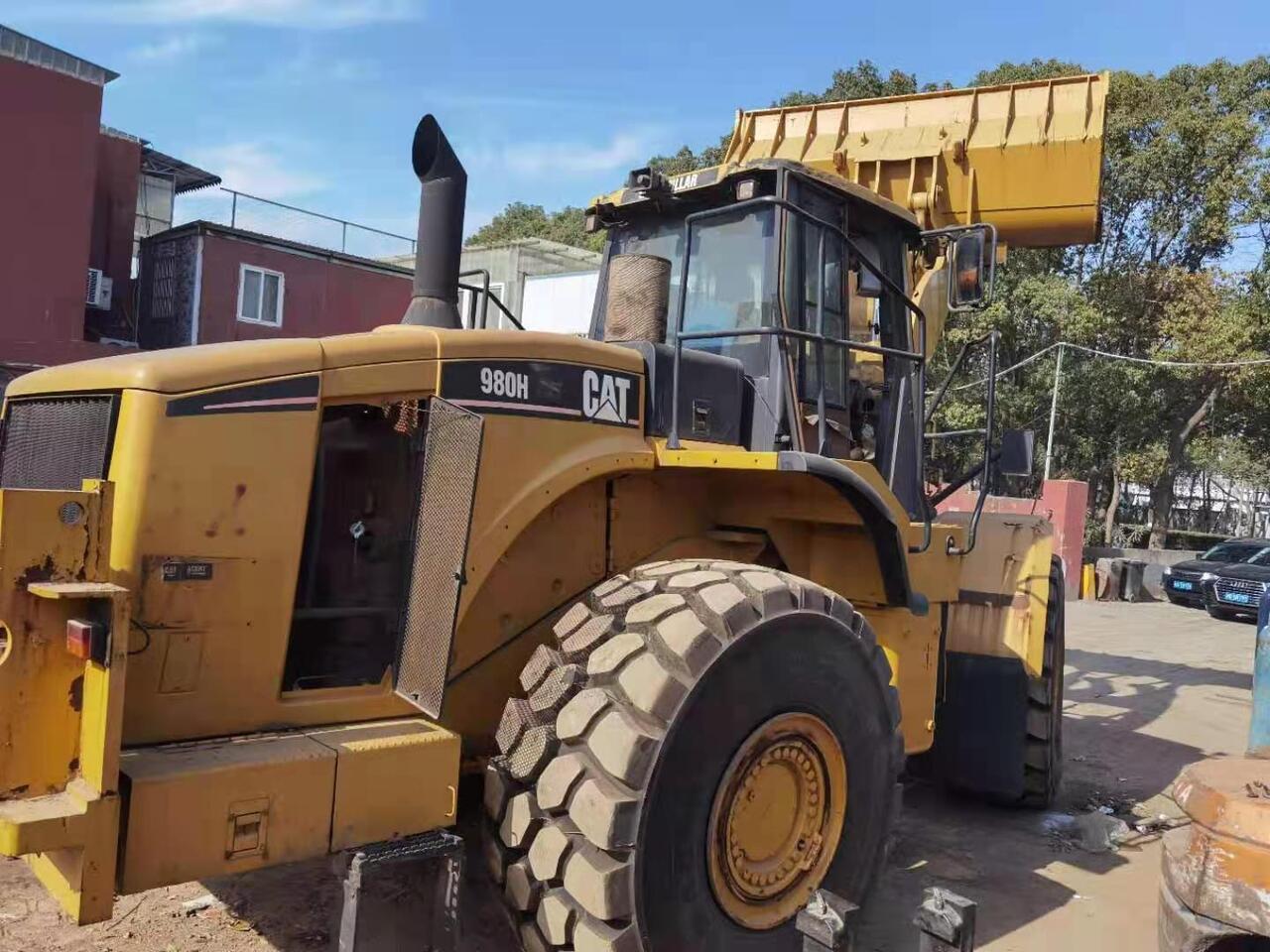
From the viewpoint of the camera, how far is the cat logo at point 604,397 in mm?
3715

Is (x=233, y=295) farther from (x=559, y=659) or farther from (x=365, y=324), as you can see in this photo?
(x=559, y=659)

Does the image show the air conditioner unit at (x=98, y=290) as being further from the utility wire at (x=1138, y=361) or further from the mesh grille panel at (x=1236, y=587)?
the mesh grille panel at (x=1236, y=587)

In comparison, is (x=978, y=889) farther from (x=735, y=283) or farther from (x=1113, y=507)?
(x=1113, y=507)

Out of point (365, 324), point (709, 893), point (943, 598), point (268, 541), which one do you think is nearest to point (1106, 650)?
point (943, 598)

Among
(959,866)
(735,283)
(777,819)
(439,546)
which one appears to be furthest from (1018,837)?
(439,546)

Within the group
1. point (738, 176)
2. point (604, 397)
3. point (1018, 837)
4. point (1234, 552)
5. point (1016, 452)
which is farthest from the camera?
point (1234, 552)

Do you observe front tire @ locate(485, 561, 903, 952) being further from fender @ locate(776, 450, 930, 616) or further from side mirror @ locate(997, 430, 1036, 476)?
side mirror @ locate(997, 430, 1036, 476)

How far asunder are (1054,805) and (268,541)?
201 inches

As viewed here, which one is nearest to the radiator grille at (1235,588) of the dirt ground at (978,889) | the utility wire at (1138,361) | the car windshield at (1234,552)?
the car windshield at (1234,552)

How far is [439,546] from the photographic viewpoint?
3.18 m

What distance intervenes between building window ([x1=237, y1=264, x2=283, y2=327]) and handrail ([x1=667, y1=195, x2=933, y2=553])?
1813 cm

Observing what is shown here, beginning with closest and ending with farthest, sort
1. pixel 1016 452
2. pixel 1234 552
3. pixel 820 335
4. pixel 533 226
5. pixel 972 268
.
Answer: pixel 820 335
pixel 972 268
pixel 1016 452
pixel 1234 552
pixel 533 226

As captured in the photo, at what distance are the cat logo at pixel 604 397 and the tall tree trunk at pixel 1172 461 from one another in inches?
1017

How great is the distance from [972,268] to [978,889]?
9.51ft
